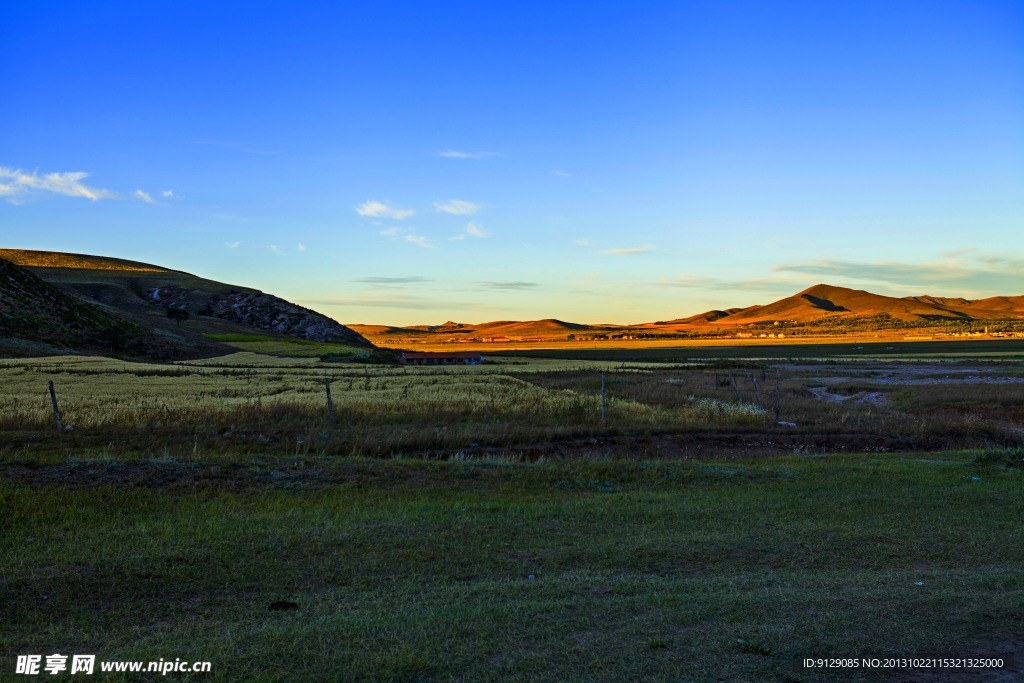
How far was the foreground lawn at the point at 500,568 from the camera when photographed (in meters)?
6.31

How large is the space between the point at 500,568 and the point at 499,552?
2.57 ft

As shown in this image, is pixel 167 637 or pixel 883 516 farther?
pixel 883 516

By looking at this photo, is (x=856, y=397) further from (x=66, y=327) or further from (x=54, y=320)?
(x=54, y=320)

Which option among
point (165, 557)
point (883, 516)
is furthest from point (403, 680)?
point (883, 516)

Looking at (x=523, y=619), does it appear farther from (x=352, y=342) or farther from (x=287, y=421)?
(x=352, y=342)

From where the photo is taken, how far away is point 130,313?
121m

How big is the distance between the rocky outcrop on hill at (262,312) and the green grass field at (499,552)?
446 feet

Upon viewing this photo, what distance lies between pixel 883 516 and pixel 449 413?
16.2m

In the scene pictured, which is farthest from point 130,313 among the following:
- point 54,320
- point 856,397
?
point 856,397

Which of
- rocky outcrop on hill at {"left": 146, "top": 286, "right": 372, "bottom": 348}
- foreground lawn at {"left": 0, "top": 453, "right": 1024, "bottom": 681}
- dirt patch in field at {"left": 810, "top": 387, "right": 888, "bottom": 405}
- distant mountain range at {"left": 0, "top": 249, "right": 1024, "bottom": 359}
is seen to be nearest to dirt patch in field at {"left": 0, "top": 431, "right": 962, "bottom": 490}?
foreground lawn at {"left": 0, "top": 453, "right": 1024, "bottom": 681}

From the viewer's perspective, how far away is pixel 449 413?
2652cm

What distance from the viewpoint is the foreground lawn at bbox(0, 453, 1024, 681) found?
631 centimetres

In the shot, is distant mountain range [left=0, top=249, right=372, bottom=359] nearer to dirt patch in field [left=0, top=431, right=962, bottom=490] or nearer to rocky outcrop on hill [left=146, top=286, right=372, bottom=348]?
rocky outcrop on hill [left=146, top=286, right=372, bottom=348]

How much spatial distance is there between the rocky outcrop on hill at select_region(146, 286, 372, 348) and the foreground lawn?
471ft
